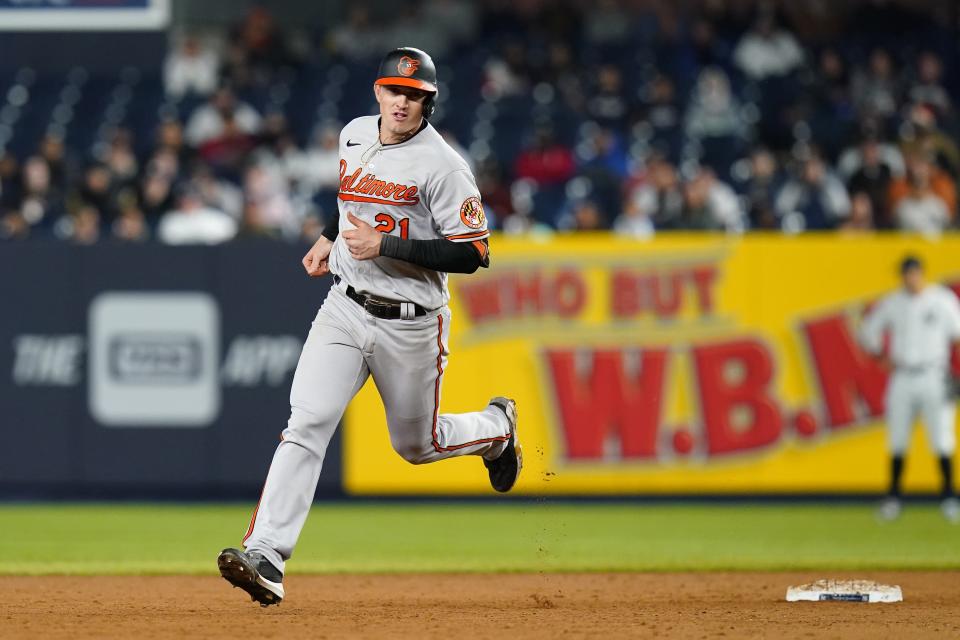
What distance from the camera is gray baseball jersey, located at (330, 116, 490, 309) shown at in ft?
21.3

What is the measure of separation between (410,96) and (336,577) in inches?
133

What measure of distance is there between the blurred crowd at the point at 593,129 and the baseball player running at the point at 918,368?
3.43 ft

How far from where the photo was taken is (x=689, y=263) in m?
13.2

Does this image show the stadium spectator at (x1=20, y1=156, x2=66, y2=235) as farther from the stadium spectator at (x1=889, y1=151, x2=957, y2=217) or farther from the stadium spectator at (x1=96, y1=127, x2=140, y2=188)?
the stadium spectator at (x1=889, y1=151, x2=957, y2=217)

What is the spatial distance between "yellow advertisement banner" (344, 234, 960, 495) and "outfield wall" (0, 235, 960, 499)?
0.02 m

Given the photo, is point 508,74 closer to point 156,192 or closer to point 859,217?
point 156,192

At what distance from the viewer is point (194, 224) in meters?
13.7

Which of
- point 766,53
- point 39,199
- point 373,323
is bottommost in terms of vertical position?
point 373,323

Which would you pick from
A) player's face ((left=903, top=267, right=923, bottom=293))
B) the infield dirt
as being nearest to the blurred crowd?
player's face ((left=903, top=267, right=923, bottom=293))

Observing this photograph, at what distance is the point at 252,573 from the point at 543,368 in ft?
23.6

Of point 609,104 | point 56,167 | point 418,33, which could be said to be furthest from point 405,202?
point 418,33

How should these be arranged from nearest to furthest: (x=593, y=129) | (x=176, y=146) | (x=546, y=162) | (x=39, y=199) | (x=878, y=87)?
(x=39, y=199)
(x=546, y=162)
(x=176, y=146)
(x=593, y=129)
(x=878, y=87)

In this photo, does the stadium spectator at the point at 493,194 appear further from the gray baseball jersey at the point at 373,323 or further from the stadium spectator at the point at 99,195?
the gray baseball jersey at the point at 373,323

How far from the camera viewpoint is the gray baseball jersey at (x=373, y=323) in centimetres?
643
